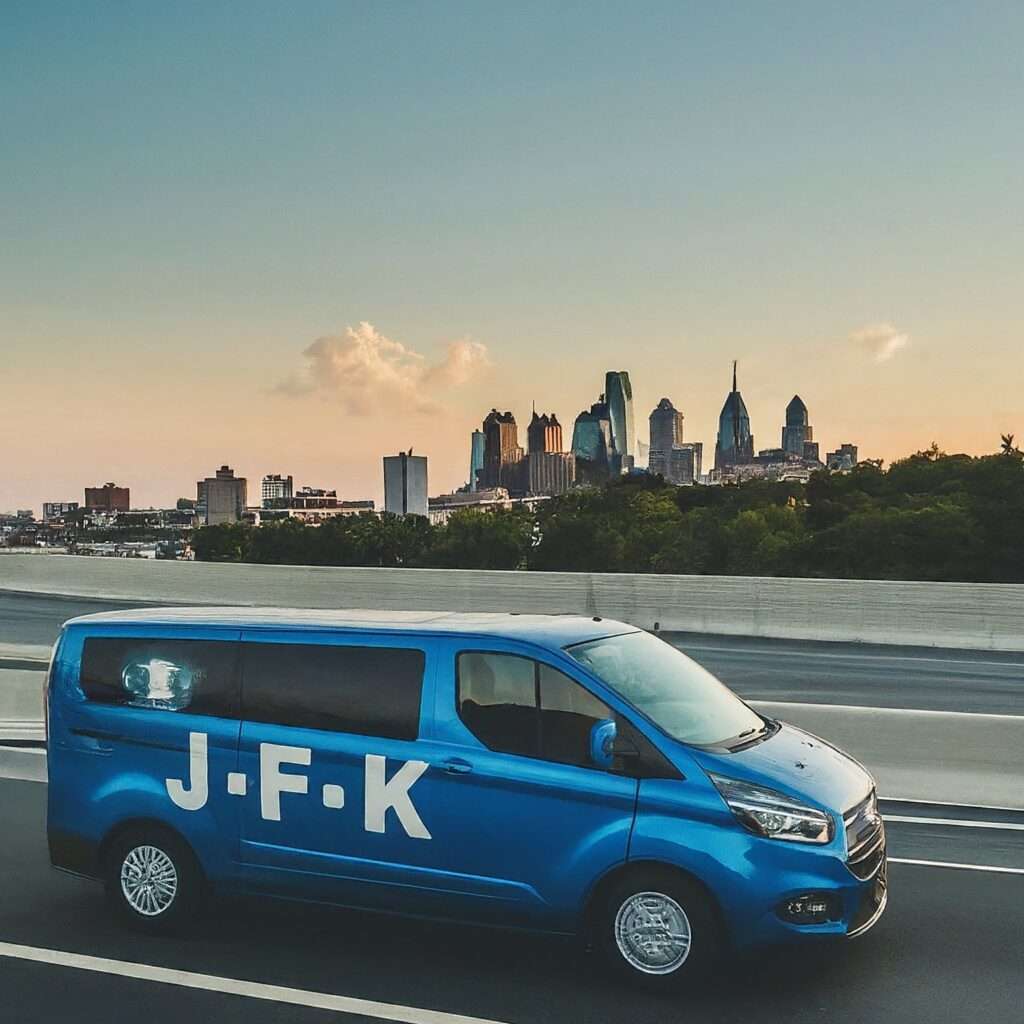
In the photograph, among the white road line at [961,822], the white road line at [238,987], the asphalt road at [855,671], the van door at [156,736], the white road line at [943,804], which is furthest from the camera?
the asphalt road at [855,671]

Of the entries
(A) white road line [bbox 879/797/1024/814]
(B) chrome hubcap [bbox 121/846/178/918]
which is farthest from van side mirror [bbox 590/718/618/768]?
(A) white road line [bbox 879/797/1024/814]

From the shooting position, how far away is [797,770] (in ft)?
23.0

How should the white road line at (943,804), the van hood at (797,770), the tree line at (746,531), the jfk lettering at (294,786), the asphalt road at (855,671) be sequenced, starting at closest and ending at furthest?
the van hood at (797,770)
the jfk lettering at (294,786)
the white road line at (943,804)
the asphalt road at (855,671)
the tree line at (746,531)

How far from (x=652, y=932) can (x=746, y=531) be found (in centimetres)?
8435

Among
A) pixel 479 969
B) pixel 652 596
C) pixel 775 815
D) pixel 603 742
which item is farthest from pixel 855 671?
pixel 603 742

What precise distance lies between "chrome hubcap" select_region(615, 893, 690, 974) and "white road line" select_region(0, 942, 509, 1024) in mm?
831

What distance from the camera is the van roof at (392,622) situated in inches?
292

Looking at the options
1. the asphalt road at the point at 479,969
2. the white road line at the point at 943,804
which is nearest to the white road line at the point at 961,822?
the white road line at the point at 943,804

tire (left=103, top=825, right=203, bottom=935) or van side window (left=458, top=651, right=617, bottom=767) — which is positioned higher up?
van side window (left=458, top=651, right=617, bottom=767)

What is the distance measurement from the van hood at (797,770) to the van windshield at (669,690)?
166 millimetres

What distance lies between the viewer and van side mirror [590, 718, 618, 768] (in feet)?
22.3

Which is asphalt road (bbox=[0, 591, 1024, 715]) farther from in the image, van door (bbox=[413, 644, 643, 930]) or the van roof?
van door (bbox=[413, 644, 643, 930])

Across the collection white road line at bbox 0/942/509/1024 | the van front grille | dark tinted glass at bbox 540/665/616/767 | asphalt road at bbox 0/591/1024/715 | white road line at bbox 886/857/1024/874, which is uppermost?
dark tinted glass at bbox 540/665/616/767

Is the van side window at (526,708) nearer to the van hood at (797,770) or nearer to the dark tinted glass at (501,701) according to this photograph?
the dark tinted glass at (501,701)
